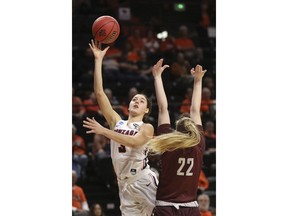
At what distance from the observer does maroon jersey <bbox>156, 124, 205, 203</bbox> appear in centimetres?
699

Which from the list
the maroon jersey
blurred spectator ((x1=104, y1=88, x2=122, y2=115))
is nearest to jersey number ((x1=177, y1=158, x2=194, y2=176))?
the maroon jersey

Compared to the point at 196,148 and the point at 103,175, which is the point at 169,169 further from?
the point at 103,175

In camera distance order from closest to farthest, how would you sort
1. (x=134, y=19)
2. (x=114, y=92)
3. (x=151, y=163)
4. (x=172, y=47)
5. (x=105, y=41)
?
(x=105, y=41) → (x=151, y=163) → (x=114, y=92) → (x=172, y=47) → (x=134, y=19)

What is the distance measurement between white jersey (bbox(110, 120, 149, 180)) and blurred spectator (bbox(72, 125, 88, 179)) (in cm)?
415

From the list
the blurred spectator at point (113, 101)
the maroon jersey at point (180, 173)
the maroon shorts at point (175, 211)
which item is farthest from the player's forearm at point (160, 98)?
the blurred spectator at point (113, 101)

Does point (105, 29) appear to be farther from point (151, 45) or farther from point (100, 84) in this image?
point (151, 45)

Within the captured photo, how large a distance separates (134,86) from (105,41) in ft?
20.3

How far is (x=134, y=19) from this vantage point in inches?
661

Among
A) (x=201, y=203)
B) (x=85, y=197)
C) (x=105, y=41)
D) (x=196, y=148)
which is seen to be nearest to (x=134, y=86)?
(x=85, y=197)

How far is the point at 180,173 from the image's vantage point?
275 inches

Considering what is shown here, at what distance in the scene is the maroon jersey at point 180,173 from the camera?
275 inches

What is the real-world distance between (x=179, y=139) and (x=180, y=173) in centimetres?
35

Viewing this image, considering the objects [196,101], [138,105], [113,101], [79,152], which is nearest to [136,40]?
[113,101]

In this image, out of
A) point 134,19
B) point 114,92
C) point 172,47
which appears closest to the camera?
point 114,92
